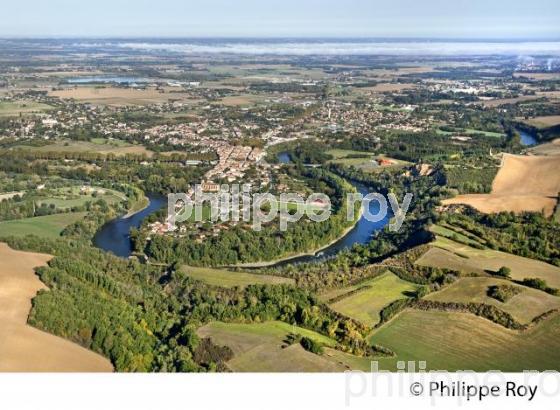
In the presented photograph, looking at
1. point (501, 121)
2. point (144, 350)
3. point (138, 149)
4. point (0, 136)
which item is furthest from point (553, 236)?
point (0, 136)

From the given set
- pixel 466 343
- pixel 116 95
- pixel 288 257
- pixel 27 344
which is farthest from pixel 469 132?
pixel 27 344

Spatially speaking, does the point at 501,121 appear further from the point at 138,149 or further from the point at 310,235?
the point at 310,235

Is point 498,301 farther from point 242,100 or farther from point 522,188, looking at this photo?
point 242,100

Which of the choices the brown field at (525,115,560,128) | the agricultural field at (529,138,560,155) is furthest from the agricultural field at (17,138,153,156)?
the brown field at (525,115,560,128)

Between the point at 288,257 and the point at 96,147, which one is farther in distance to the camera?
the point at 96,147

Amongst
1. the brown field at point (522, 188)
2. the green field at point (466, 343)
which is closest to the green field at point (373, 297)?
the green field at point (466, 343)

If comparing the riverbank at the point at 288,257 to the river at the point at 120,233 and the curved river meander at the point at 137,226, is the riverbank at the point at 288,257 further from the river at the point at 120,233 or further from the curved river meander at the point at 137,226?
the river at the point at 120,233

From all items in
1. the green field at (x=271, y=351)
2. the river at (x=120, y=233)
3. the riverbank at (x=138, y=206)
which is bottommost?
the river at (x=120, y=233)
